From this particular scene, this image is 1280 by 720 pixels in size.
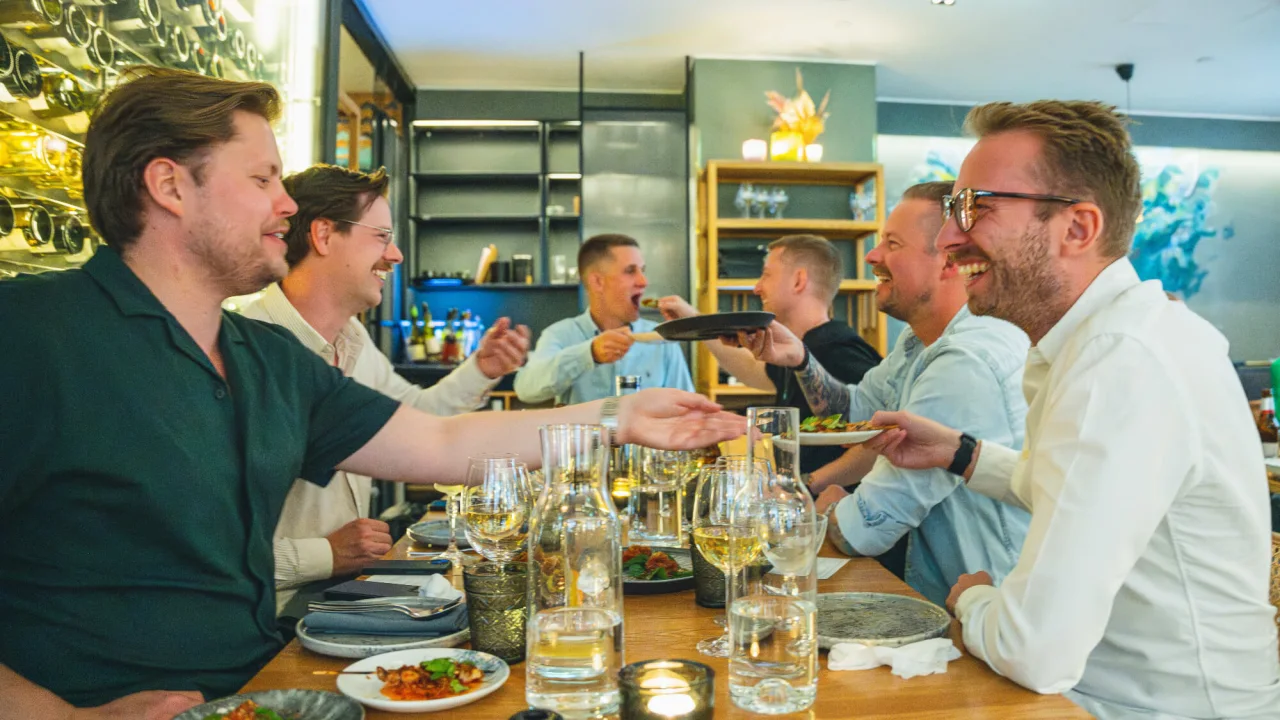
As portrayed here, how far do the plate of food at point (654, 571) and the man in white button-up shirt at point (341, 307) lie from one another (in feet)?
2.48

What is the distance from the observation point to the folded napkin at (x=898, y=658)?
1.22 meters

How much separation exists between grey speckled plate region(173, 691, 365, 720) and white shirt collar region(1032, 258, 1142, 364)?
1.17 m

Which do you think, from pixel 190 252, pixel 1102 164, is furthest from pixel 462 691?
pixel 1102 164

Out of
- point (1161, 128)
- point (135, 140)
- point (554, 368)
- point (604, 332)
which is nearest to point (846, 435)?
point (135, 140)

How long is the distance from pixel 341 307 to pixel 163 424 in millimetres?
1421

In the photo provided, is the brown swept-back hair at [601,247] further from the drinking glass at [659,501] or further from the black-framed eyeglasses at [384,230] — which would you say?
the drinking glass at [659,501]

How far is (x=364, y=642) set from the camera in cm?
132

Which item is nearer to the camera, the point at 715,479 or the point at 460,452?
the point at 715,479

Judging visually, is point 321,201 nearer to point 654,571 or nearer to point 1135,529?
point 654,571

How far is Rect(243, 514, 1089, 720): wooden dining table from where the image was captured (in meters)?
1.10

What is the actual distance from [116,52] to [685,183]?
17.1 ft

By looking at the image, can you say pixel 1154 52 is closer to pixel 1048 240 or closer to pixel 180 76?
pixel 1048 240

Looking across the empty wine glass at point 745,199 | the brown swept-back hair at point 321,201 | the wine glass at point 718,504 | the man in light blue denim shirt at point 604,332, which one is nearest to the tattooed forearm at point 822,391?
the man in light blue denim shirt at point 604,332

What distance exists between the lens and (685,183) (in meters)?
7.65
